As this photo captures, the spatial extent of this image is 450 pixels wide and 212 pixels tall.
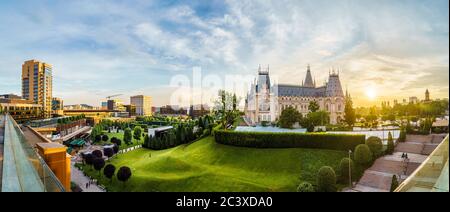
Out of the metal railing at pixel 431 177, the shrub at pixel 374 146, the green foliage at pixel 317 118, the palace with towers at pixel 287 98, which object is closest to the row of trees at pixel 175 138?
the green foliage at pixel 317 118

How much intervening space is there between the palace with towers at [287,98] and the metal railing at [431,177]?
A: 23196 mm

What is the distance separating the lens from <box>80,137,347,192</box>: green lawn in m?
9.07

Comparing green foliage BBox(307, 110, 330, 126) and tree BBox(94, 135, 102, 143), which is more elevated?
green foliage BBox(307, 110, 330, 126)

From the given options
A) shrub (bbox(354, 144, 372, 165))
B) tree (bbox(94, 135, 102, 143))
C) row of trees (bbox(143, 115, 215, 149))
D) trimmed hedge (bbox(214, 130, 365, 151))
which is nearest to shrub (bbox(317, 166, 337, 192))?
shrub (bbox(354, 144, 372, 165))

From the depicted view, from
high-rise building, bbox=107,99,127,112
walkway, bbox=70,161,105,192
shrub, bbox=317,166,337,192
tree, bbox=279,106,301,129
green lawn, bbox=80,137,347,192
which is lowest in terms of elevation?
walkway, bbox=70,161,105,192

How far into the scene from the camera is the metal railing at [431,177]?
1.80 meters

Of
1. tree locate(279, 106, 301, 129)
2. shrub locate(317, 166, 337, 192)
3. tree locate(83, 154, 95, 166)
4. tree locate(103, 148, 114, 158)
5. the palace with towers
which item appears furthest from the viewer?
the palace with towers

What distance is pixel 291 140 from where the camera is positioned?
1253 cm

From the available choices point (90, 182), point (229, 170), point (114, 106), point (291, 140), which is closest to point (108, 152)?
point (90, 182)

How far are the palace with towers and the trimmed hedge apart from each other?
1154 cm

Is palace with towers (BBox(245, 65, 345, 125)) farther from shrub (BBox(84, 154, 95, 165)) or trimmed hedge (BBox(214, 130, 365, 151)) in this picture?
shrub (BBox(84, 154, 95, 165))

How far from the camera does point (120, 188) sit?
10086 mm
